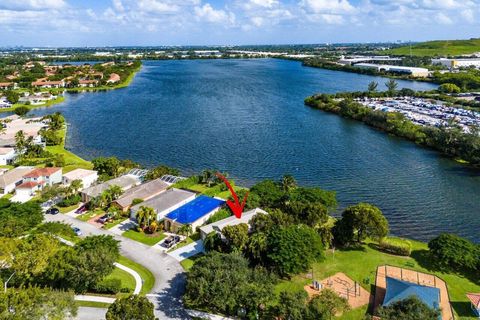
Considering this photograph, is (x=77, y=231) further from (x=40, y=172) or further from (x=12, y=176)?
(x=12, y=176)

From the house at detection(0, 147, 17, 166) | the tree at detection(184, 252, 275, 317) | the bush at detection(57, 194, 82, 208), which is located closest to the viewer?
the tree at detection(184, 252, 275, 317)

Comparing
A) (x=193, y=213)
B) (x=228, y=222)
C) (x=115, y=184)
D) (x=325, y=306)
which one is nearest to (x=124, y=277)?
(x=228, y=222)

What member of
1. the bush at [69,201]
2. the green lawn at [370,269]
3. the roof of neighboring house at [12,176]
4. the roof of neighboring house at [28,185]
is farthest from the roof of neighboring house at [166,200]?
the roof of neighboring house at [12,176]

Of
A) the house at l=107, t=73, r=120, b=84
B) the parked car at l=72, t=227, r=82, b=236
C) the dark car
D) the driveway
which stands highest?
the house at l=107, t=73, r=120, b=84

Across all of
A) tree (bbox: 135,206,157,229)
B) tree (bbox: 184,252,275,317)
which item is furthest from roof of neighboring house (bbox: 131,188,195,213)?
tree (bbox: 184,252,275,317)

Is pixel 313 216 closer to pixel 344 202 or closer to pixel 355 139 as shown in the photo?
pixel 344 202

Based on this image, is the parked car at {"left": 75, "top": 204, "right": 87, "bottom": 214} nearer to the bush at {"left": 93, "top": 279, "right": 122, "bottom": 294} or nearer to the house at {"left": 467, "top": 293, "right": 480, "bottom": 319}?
the bush at {"left": 93, "top": 279, "right": 122, "bottom": 294}

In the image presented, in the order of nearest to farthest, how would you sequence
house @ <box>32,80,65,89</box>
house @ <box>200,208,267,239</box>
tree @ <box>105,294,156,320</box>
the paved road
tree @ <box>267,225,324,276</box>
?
1. tree @ <box>105,294,156,320</box>
2. the paved road
3. tree @ <box>267,225,324,276</box>
4. house @ <box>200,208,267,239</box>
5. house @ <box>32,80,65,89</box>
